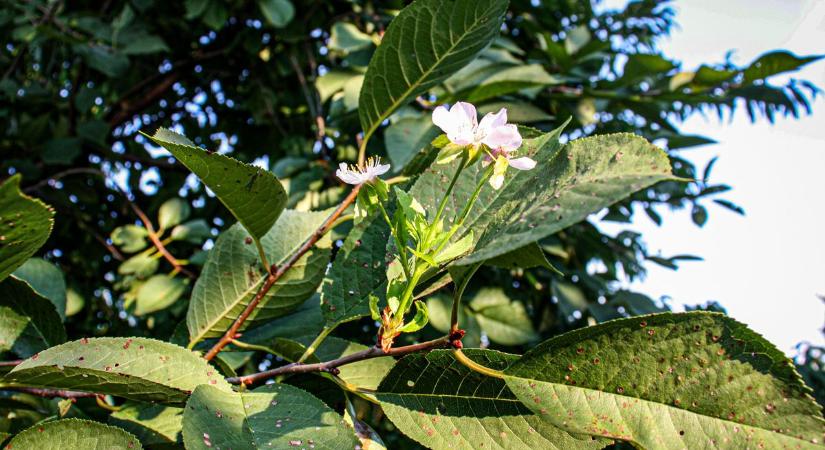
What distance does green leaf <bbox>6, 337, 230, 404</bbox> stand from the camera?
52 centimetres

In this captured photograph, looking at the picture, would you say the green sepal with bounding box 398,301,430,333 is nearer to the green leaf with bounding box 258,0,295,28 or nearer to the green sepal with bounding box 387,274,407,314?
the green sepal with bounding box 387,274,407,314

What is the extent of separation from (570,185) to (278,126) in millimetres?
1508

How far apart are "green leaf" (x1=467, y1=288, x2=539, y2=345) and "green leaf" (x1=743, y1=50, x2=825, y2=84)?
80 centimetres

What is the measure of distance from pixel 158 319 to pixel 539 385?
54.5 inches

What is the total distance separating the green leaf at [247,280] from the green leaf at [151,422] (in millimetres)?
94

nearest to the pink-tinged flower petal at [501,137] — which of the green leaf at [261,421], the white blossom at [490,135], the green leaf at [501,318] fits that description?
the white blossom at [490,135]

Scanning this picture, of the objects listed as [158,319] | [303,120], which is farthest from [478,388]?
[303,120]

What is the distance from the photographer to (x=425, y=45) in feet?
2.49

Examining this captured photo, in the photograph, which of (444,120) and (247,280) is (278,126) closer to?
(247,280)

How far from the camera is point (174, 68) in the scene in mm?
2078

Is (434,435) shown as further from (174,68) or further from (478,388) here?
(174,68)

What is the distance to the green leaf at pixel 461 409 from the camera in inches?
21.2

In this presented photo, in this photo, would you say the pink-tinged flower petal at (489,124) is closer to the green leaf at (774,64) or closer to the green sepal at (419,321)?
the green sepal at (419,321)

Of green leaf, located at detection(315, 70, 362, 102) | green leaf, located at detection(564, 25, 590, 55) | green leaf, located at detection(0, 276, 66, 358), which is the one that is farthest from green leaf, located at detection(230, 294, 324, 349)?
green leaf, located at detection(564, 25, 590, 55)
